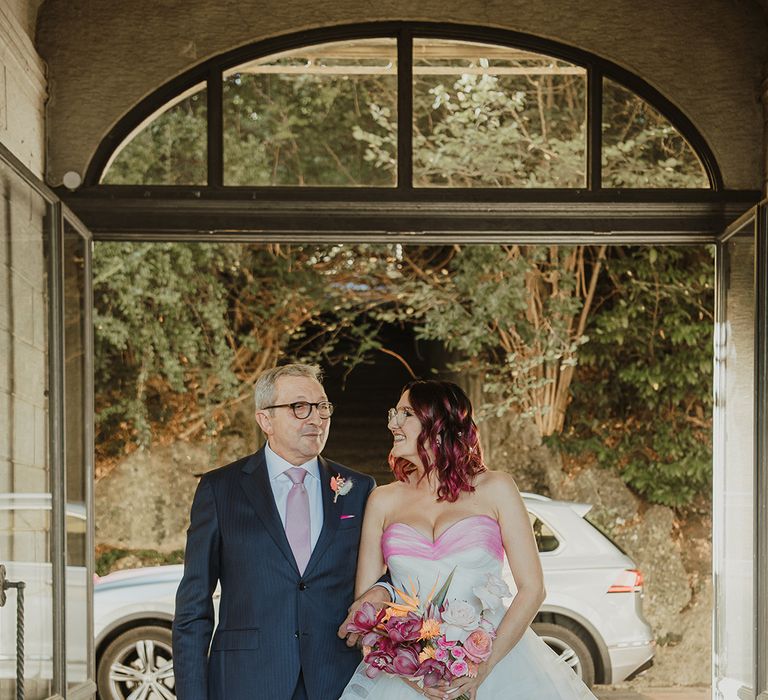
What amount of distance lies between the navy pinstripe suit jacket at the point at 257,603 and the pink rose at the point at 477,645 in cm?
44

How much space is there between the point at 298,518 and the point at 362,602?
323mm

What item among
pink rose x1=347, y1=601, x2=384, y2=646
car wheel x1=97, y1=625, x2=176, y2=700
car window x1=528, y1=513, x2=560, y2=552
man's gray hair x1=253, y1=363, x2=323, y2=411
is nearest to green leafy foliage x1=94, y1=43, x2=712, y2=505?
car window x1=528, y1=513, x2=560, y2=552

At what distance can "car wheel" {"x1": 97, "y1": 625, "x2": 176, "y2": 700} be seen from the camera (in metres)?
7.13

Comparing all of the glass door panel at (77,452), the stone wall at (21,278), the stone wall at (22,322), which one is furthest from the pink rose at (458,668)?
the glass door panel at (77,452)

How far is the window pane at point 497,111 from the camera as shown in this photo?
5.25 metres

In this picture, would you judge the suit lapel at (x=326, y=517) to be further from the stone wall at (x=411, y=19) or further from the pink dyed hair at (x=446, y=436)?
the stone wall at (x=411, y=19)

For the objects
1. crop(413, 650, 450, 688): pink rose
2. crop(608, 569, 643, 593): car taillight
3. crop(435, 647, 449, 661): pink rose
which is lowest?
crop(608, 569, 643, 593): car taillight

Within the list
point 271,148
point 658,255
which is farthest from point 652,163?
point 658,255

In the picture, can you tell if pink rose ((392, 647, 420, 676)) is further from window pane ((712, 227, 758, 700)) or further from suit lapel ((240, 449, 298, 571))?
window pane ((712, 227, 758, 700))

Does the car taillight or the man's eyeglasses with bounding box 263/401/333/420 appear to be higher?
the man's eyeglasses with bounding box 263/401/333/420

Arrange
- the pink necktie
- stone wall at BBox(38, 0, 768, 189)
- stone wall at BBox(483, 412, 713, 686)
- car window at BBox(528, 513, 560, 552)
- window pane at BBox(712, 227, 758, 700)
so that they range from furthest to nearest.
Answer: stone wall at BBox(483, 412, 713, 686), car window at BBox(528, 513, 560, 552), stone wall at BBox(38, 0, 768, 189), window pane at BBox(712, 227, 758, 700), the pink necktie

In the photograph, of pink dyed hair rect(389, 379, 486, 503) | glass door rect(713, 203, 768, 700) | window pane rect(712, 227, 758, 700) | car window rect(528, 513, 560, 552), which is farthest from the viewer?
car window rect(528, 513, 560, 552)

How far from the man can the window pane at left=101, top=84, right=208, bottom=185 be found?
1972 millimetres

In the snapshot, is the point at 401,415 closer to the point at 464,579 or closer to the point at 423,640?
the point at 464,579
